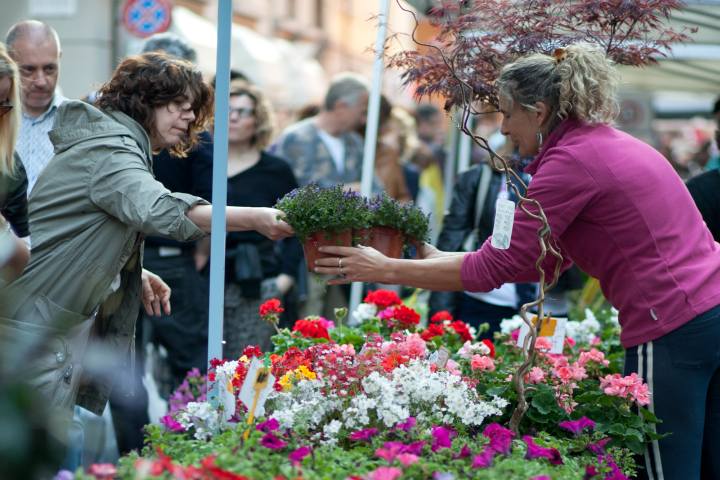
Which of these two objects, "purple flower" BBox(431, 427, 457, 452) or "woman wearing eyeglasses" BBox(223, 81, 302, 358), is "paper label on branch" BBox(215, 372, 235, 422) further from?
"woman wearing eyeglasses" BBox(223, 81, 302, 358)

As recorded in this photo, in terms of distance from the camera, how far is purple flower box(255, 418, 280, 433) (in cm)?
262

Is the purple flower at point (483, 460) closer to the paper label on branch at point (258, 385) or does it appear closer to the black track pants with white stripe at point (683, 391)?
the paper label on branch at point (258, 385)

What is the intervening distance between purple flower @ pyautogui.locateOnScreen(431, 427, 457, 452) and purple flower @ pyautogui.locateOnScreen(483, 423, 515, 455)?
0.11 m

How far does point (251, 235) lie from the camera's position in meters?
5.68

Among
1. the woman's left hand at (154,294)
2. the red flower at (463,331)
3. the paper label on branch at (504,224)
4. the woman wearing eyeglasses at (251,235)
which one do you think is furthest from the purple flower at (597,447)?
the woman wearing eyeglasses at (251,235)

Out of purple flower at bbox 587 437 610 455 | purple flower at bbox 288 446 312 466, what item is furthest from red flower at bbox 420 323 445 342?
purple flower at bbox 288 446 312 466

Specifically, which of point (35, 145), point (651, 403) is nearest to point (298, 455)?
point (651, 403)

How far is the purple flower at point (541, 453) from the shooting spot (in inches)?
104

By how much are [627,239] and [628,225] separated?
0.04m

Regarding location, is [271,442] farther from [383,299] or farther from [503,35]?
[383,299]

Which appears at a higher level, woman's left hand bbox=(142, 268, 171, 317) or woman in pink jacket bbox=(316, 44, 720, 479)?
woman in pink jacket bbox=(316, 44, 720, 479)

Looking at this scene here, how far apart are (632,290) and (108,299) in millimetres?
1586

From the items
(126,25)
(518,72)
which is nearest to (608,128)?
(518,72)

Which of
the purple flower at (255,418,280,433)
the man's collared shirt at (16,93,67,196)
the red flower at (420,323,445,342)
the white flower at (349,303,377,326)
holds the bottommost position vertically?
the white flower at (349,303,377,326)
